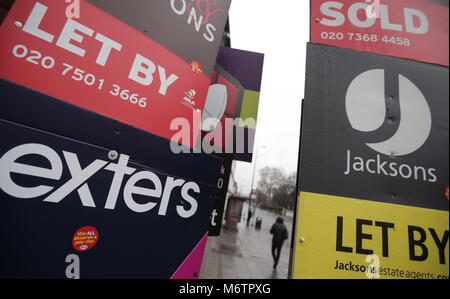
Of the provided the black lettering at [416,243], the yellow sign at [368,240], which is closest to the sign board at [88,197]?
the yellow sign at [368,240]

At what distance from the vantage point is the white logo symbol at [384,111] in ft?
4.22

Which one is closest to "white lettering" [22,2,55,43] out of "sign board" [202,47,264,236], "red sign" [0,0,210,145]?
"red sign" [0,0,210,145]

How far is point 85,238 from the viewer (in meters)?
1.14

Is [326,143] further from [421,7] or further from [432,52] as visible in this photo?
[421,7]

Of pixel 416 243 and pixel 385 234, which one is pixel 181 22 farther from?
pixel 416 243

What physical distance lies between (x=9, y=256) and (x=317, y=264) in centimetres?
163

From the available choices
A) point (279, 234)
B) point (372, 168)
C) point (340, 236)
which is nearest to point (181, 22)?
point (372, 168)

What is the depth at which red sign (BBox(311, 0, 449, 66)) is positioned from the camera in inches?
57.7

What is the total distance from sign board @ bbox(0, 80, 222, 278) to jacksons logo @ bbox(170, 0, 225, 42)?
3.50 ft

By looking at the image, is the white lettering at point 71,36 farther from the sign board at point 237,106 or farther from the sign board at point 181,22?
the sign board at point 237,106

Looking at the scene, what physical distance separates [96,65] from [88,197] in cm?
85

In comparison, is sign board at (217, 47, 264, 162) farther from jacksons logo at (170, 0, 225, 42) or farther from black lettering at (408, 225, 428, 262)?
black lettering at (408, 225, 428, 262)

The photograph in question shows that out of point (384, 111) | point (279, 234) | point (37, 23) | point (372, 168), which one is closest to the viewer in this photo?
point (37, 23)

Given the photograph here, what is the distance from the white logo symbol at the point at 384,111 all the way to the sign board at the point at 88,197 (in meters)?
1.27
